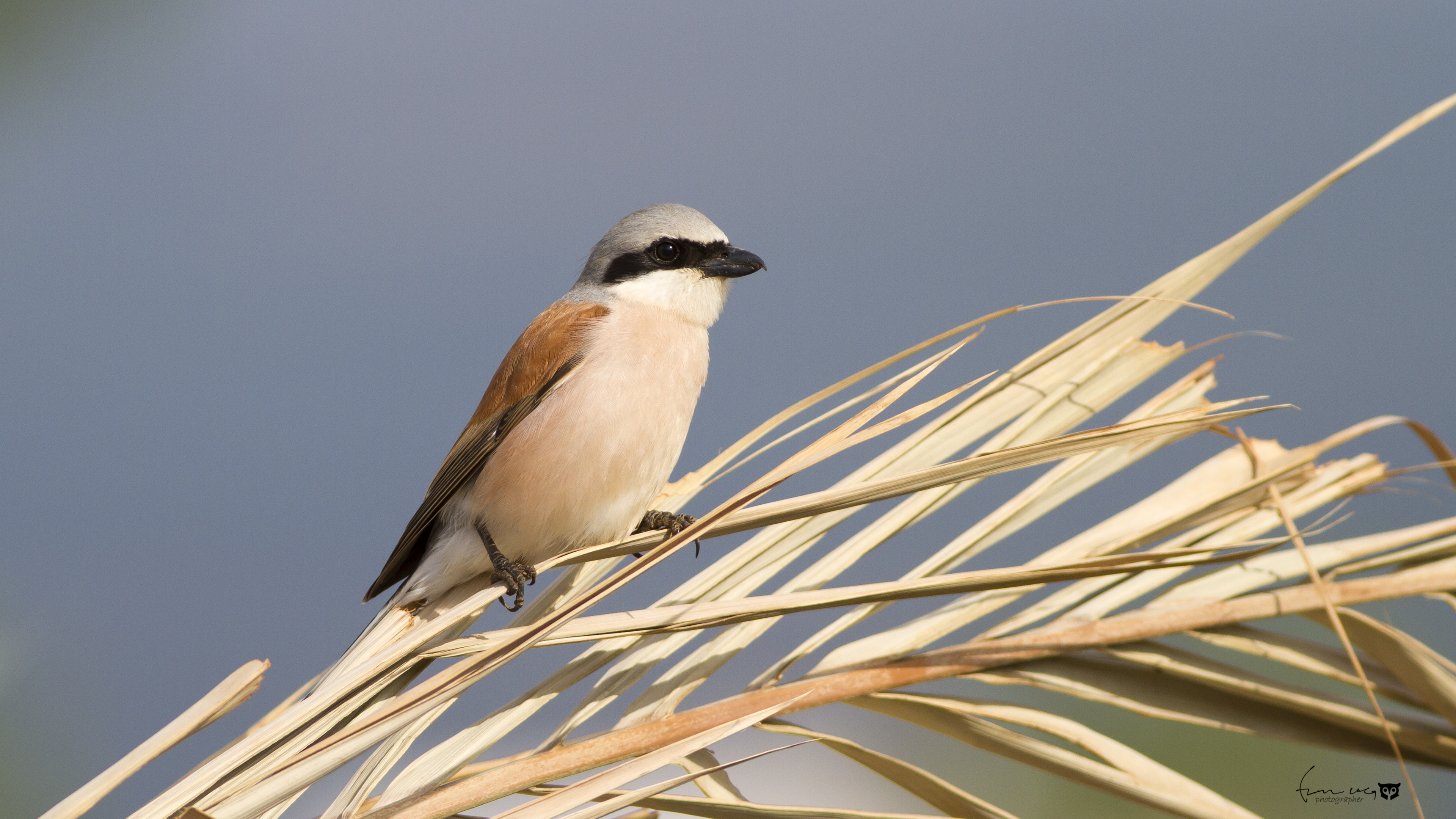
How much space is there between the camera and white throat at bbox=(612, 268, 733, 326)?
1593mm

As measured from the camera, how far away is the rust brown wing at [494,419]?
1.43m

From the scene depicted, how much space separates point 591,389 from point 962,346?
0.71 meters

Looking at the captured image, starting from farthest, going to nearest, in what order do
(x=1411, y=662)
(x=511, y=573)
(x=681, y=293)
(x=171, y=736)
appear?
1. (x=681, y=293)
2. (x=511, y=573)
3. (x=1411, y=662)
4. (x=171, y=736)

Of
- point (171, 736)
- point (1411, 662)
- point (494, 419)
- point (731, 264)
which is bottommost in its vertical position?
point (1411, 662)

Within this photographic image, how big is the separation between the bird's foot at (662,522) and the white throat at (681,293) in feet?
1.17

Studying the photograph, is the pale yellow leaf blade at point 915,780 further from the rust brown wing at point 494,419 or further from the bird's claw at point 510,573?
the rust brown wing at point 494,419

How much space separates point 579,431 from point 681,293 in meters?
0.38

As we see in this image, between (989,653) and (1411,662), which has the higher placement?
(989,653)

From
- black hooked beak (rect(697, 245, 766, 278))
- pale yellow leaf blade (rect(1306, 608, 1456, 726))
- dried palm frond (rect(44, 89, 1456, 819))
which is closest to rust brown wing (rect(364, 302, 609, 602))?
black hooked beak (rect(697, 245, 766, 278))

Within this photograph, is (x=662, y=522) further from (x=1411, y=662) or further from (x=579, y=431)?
(x=1411, y=662)

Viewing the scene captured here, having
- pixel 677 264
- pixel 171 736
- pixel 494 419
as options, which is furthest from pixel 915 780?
pixel 677 264

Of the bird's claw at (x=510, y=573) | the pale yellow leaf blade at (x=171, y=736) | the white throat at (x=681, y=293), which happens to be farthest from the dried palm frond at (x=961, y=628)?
the white throat at (x=681, y=293)

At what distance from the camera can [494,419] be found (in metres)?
1.48

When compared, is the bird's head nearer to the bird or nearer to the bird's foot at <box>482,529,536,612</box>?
the bird
